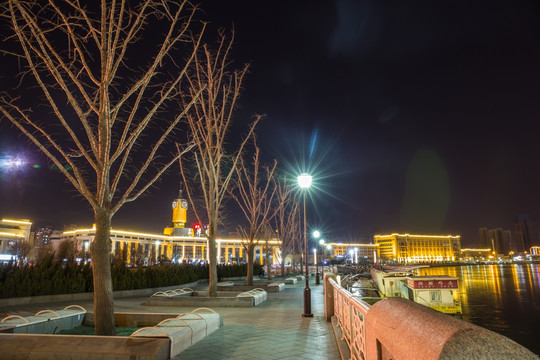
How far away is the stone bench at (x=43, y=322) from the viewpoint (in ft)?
25.1

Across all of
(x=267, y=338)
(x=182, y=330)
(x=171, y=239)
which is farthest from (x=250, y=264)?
(x=171, y=239)

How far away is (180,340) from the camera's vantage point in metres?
7.03

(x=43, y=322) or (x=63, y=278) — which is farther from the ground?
(x=63, y=278)

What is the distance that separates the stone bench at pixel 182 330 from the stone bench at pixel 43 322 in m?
3.08

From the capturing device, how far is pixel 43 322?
27.4 ft

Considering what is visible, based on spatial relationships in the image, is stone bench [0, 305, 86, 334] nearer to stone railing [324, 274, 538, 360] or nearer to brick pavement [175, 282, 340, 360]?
brick pavement [175, 282, 340, 360]

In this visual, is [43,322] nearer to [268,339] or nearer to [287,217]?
[268,339]

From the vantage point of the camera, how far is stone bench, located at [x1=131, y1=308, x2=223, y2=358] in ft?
22.0

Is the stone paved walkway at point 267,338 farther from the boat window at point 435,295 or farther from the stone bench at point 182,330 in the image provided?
the boat window at point 435,295

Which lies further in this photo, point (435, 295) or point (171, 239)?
point (171, 239)

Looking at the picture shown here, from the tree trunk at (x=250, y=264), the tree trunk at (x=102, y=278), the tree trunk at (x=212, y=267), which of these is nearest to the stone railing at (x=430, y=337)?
the tree trunk at (x=102, y=278)

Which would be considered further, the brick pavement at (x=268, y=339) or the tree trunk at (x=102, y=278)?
the tree trunk at (x=102, y=278)

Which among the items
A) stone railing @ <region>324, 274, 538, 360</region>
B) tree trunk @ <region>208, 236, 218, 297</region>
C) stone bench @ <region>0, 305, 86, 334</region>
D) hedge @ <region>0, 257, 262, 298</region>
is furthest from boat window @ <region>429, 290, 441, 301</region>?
stone railing @ <region>324, 274, 538, 360</region>

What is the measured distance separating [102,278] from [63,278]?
11.1 metres
